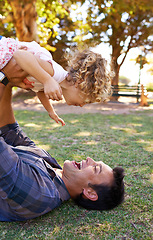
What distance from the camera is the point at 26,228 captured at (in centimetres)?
188

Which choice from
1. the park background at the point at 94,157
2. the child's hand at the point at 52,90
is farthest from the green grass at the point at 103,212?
the child's hand at the point at 52,90

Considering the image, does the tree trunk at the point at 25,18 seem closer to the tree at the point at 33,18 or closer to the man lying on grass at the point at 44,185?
the tree at the point at 33,18

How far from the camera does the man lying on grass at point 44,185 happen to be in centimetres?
188

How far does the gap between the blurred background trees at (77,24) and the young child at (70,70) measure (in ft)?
20.8

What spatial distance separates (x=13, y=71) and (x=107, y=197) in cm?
167

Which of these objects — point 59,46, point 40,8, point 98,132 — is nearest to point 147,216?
point 98,132

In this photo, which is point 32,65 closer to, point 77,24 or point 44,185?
point 44,185

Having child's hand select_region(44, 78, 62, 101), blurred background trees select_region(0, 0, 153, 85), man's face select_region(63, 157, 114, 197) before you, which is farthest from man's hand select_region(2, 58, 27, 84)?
blurred background trees select_region(0, 0, 153, 85)

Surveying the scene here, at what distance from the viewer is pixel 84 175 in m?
2.22

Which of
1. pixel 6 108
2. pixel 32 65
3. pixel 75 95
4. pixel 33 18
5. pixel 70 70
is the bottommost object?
pixel 6 108

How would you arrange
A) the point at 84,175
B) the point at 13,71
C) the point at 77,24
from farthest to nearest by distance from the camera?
1. the point at 77,24
2. the point at 13,71
3. the point at 84,175

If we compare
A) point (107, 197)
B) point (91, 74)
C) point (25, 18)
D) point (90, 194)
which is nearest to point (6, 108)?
point (91, 74)

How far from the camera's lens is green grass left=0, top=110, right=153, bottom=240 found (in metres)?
1.83

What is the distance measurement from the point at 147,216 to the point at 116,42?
12.7m
